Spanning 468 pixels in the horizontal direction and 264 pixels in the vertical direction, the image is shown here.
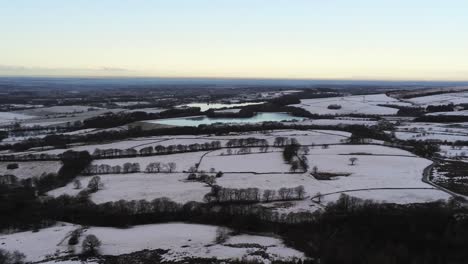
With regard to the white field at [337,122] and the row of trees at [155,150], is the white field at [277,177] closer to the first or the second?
the row of trees at [155,150]

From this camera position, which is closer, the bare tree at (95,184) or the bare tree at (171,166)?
the bare tree at (95,184)

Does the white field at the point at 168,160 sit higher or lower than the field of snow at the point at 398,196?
lower

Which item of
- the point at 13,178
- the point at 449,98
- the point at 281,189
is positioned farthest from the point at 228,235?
the point at 449,98

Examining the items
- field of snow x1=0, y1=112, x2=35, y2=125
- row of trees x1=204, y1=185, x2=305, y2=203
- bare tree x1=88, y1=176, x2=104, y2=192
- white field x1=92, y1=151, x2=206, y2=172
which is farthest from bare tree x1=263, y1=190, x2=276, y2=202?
field of snow x1=0, y1=112, x2=35, y2=125

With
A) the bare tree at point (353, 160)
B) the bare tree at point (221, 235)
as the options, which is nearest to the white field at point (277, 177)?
the bare tree at point (353, 160)

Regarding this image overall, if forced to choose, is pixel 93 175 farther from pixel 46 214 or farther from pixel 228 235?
pixel 228 235

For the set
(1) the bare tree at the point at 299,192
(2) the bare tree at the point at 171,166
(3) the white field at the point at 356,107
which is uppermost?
(3) the white field at the point at 356,107

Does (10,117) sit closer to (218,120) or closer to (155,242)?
(218,120)
